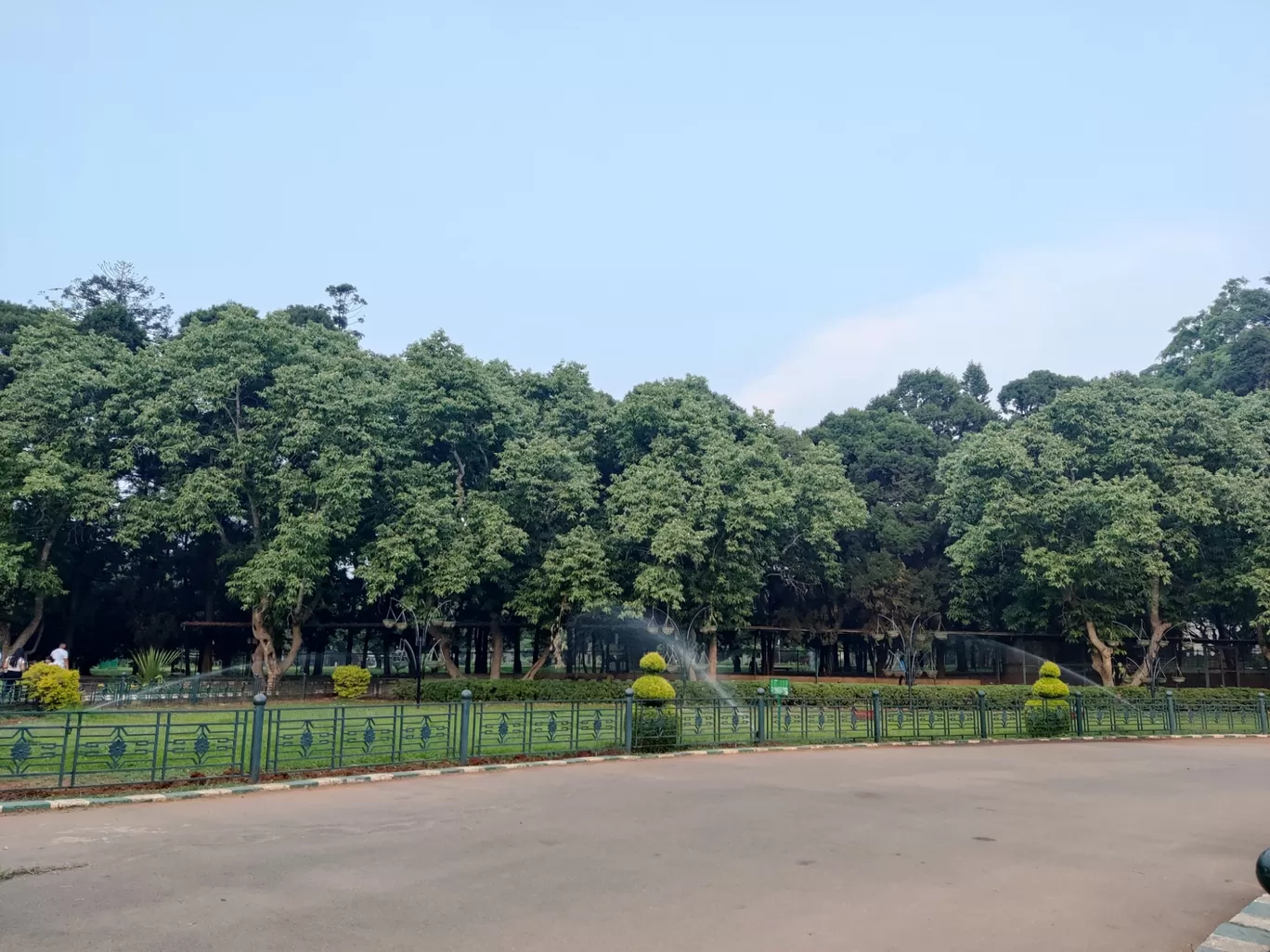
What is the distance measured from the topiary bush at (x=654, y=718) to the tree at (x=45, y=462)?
1963cm

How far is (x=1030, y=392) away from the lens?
49250 millimetres

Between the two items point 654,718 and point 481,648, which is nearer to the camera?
point 654,718

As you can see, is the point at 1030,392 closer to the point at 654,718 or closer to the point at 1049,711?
the point at 1049,711

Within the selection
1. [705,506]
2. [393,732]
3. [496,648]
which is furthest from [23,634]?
[393,732]

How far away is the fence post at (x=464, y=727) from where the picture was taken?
13.1 metres

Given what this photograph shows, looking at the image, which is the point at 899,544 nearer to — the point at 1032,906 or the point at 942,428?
the point at 942,428

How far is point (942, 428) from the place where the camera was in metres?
47.1

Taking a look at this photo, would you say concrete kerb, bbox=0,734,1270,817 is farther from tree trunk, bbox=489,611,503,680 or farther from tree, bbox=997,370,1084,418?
tree, bbox=997,370,1084,418

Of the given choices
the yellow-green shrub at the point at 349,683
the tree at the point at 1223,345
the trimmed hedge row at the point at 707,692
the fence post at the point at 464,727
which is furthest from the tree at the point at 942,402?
the fence post at the point at 464,727

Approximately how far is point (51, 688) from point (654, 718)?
12.4 metres

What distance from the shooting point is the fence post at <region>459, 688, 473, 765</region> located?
518 inches

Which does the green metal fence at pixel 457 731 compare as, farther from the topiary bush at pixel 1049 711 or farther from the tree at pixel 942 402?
the tree at pixel 942 402

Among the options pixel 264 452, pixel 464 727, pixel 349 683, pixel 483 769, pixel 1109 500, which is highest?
pixel 264 452

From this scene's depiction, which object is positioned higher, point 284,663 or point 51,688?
point 284,663
